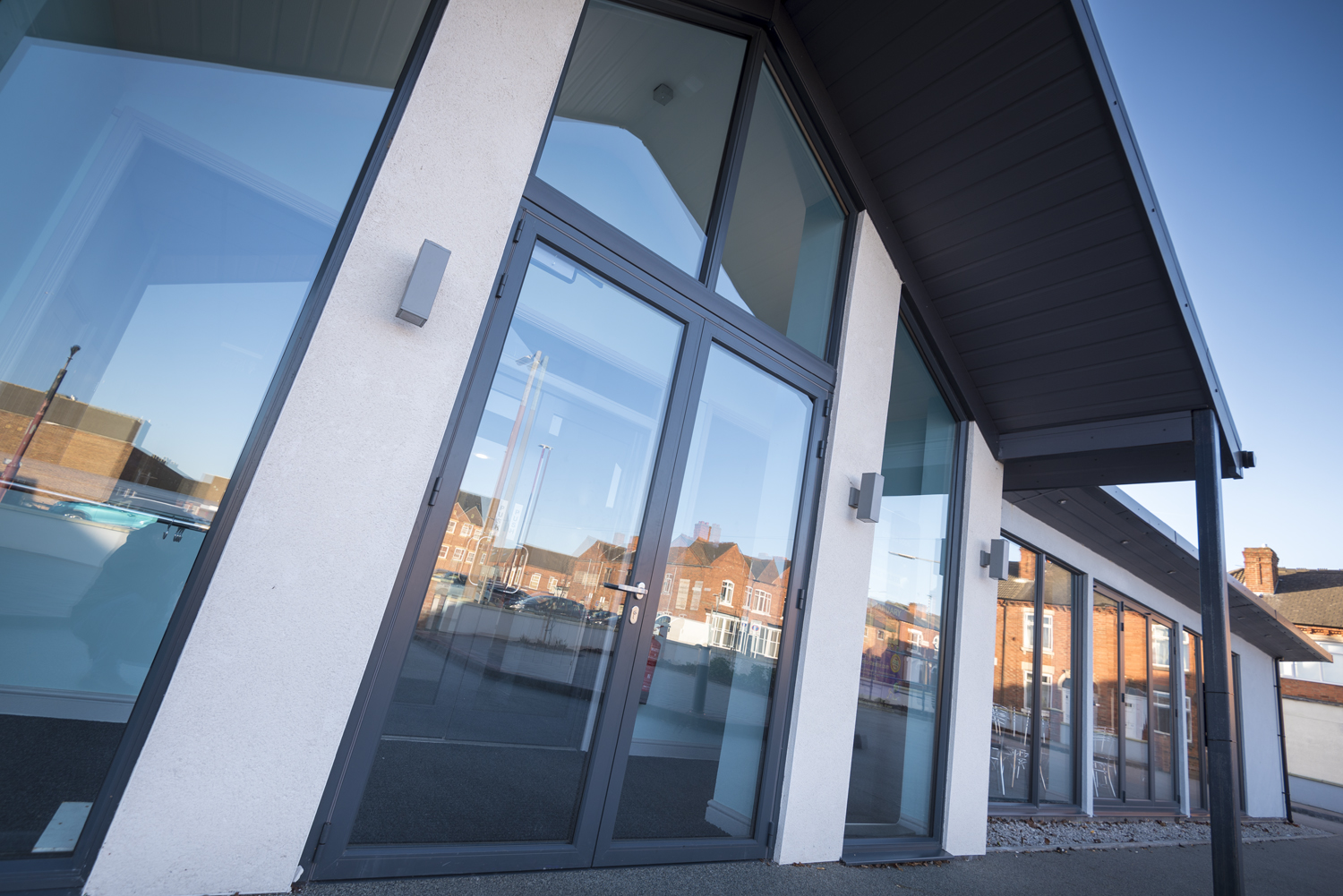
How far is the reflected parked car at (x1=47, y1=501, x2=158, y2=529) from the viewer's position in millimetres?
1931

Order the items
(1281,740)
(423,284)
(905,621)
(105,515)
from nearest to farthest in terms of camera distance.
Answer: (105,515)
(423,284)
(905,621)
(1281,740)

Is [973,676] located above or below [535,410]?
below

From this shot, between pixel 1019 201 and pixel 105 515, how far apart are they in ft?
14.9

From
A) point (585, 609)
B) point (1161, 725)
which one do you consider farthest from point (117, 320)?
point (1161, 725)

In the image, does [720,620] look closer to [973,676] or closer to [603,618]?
[603,618]

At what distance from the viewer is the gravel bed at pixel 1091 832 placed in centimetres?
518

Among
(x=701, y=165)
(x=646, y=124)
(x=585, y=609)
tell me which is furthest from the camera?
(x=701, y=165)

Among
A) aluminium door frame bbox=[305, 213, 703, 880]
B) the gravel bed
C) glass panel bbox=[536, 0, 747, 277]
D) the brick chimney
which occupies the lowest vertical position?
the gravel bed

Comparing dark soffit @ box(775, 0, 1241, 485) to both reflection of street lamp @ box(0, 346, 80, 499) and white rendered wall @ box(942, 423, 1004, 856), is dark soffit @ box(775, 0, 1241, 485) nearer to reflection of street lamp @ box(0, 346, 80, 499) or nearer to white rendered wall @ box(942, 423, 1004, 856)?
white rendered wall @ box(942, 423, 1004, 856)

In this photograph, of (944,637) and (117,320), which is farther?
(944,637)

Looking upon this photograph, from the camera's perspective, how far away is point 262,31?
7.35 feet

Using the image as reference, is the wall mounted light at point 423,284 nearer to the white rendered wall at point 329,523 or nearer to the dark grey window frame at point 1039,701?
the white rendered wall at point 329,523

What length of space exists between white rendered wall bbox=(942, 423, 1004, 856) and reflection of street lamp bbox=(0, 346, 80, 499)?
4913 millimetres

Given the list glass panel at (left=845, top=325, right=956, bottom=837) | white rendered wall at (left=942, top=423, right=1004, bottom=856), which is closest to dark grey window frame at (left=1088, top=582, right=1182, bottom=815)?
white rendered wall at (left=942, top=423, right=1004, bottom=856)
